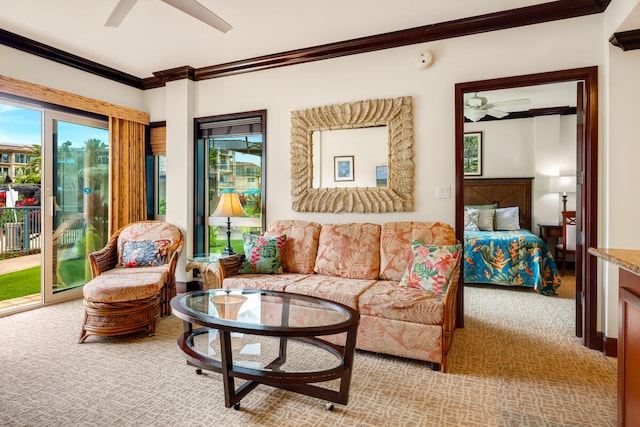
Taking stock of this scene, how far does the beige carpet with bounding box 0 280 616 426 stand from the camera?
1.88m

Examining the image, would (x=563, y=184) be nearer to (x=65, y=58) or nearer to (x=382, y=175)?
(x=382, y=175)

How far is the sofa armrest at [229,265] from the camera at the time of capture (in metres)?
3.14

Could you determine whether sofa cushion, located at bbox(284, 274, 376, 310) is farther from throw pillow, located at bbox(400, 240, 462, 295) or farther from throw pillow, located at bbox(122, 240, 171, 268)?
throw pillow, located at bbox(122, 240, 171, 268)

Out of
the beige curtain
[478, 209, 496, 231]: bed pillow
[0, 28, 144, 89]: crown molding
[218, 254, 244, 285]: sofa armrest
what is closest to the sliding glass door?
the beige curtain

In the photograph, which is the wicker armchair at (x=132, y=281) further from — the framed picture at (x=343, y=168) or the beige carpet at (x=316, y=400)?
the framed picture at (x=343, y=168)

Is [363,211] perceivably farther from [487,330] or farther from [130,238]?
[130,238]

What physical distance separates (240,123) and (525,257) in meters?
3.88

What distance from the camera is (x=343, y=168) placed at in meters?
3.69

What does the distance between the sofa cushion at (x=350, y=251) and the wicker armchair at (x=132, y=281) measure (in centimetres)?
146

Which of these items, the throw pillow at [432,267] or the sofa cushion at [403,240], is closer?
the throw pillow at [432,267]

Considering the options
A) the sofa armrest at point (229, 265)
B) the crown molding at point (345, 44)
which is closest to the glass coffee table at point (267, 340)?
the sofa armrest at point (229, 265)

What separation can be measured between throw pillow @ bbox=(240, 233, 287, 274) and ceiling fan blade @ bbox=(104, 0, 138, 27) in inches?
78.1

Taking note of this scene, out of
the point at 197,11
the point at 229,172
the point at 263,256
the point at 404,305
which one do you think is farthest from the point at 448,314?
the point at 229,172

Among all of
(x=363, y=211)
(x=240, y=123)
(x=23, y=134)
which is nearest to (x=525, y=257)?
(x=363, y=211)
